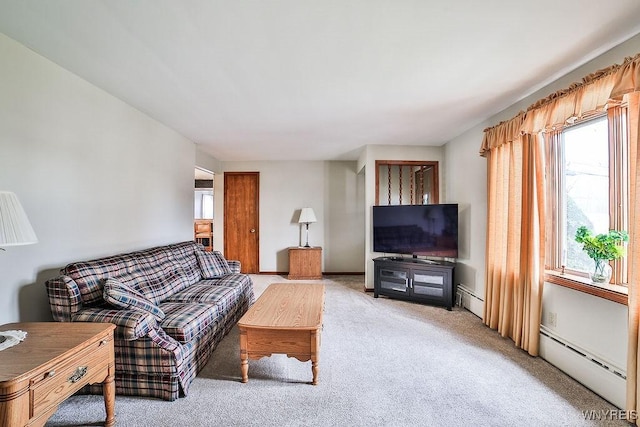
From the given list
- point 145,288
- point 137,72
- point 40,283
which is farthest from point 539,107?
A: point 40,283

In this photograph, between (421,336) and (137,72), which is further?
(421,336)

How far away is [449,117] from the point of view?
3244 millimetres

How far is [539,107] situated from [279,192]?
4484mm

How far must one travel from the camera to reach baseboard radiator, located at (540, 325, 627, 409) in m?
1.78

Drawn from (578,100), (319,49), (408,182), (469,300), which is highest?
(319,49)

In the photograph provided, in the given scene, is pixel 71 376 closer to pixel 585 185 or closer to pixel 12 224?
pixel 12 224

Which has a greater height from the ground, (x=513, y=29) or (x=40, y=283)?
(x=513, y=29)

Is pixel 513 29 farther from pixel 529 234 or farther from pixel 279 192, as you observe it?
pixel 279 192

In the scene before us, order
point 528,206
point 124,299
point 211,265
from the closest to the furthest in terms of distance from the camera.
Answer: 1. point 124,299
2. point 528,206
3. point 211,265

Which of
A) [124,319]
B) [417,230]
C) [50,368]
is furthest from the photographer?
[417,230]

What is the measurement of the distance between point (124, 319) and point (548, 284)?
3.38 meters

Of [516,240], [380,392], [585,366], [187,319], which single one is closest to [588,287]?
[585,366]

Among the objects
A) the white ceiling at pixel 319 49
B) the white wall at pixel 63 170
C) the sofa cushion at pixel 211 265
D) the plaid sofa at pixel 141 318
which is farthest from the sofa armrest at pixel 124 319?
the white ceiling at pixel 319 49

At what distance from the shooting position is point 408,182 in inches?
210
